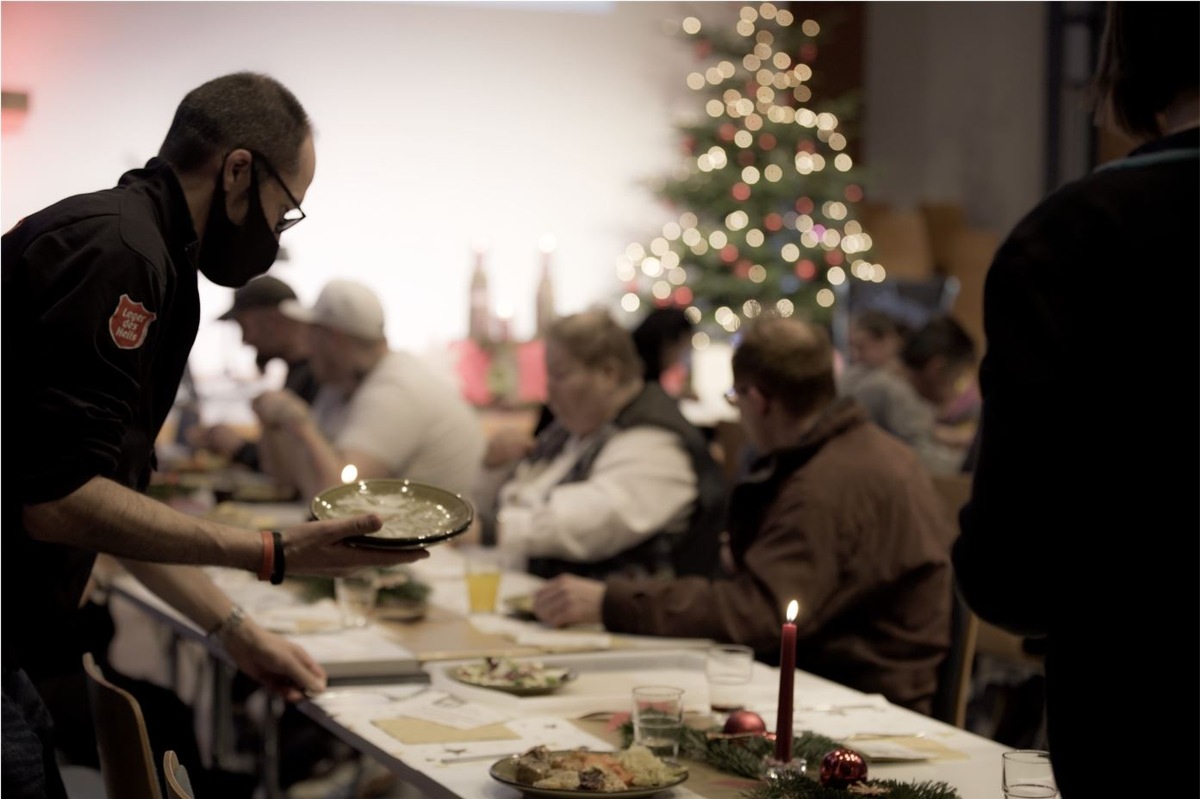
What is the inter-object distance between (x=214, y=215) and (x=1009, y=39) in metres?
8.86

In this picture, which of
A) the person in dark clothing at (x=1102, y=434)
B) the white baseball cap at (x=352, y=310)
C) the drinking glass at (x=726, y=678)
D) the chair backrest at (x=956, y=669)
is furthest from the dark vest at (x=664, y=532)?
the person in dark clothing at (x=1102, y=434)

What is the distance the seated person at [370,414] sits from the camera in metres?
4.71

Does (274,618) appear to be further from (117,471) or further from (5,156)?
(5,156)

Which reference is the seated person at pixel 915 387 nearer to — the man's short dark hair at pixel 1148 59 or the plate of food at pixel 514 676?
the plate of food at pixel 514 676

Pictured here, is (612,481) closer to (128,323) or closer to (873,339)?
(128,323)

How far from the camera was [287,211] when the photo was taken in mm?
2285

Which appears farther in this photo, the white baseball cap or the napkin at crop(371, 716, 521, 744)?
the white baseball cap

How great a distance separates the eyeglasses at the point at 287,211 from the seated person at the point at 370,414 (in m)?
2.37

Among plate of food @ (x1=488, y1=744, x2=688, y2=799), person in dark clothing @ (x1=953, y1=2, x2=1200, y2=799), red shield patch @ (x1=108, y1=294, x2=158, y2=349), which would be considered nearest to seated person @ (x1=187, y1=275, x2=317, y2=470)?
red shield patch @ (x1=108, y1=294, x2=158, y2=349)

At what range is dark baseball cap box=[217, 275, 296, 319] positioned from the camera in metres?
5.48

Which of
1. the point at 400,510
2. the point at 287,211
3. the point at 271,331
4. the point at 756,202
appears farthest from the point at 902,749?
the point at 756,202

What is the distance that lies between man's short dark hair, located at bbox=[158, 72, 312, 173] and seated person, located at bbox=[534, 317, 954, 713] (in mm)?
1228

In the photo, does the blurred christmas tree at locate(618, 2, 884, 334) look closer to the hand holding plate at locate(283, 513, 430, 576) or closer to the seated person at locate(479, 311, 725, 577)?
the seated person at locate(479, 311, 725, 577)

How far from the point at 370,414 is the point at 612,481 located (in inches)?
49.5
